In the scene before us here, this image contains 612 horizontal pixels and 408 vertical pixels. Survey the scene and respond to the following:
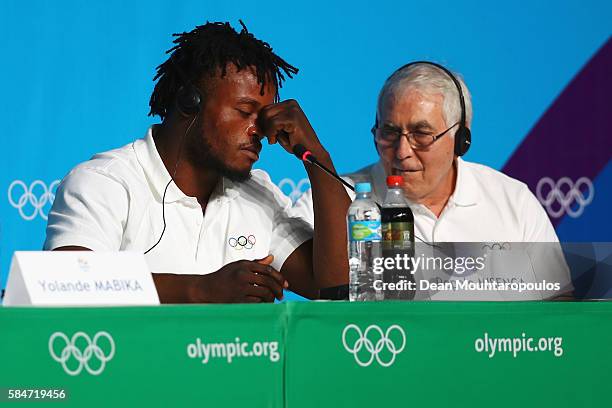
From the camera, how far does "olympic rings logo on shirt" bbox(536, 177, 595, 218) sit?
311 centimetres

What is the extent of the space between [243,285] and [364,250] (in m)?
0.24

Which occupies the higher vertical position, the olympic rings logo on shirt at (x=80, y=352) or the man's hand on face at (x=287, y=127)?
the man's hand on face at (x=287, y=127)

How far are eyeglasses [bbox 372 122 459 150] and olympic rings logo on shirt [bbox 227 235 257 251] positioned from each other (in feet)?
1.41

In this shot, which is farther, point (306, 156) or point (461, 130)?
point (461, 130)

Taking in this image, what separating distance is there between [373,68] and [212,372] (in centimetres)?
175

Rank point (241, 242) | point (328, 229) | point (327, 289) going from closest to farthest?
point (327, 289), point (328, 229), point (241, 242)

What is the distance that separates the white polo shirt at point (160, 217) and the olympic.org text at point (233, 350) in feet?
2.26

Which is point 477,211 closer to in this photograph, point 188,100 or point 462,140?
point 462,140

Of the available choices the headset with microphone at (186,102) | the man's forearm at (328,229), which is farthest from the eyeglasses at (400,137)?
the headset with microphone at (186,102)

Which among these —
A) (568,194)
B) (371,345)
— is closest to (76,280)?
(371,345)

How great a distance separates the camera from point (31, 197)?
279cm

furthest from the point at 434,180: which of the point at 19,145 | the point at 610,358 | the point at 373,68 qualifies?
the point at 19,145

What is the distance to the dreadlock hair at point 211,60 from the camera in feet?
7.55

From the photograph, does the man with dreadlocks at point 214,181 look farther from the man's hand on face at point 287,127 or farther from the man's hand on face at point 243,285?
the man's hand on face at point 243,285
